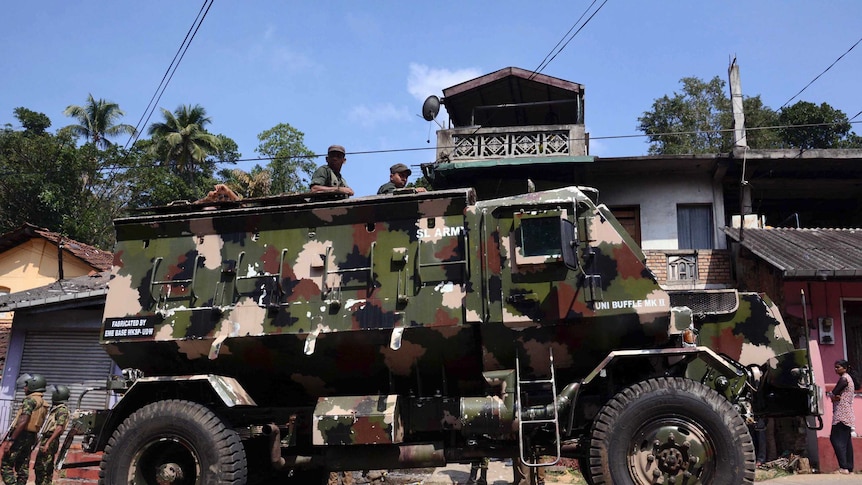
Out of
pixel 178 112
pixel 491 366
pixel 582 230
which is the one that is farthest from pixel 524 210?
pixel 178 112

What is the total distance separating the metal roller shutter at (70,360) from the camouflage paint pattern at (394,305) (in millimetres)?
7925

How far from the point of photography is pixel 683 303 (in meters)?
6.57

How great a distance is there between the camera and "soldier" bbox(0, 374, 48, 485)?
9828mm

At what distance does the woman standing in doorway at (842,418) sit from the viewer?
33.5 feet

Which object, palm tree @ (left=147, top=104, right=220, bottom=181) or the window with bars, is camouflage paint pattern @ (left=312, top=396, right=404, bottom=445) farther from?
palm tree @ (left=147, top=104, right=220, bottom=181)

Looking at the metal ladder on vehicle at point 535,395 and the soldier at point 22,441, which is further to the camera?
the soldier at point 22,441

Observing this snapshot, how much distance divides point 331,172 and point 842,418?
829cm

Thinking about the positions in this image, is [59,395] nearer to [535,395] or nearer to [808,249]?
[535,395]

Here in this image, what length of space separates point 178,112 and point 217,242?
108ft

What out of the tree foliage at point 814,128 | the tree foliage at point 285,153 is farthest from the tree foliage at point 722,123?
the tree foliage at point 285,153

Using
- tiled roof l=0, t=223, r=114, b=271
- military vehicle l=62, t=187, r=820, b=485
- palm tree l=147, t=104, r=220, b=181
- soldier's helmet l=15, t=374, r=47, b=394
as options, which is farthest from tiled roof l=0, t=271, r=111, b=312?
palm tree l=147, t=104, r=220, b=181

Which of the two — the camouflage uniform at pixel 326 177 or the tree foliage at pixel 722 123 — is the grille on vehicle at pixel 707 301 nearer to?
the camouflage uniform at pixel 326 177

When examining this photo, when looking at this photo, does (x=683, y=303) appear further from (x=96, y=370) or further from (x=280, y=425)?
(x=96, y=370)

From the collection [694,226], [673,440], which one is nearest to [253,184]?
[694,226]
